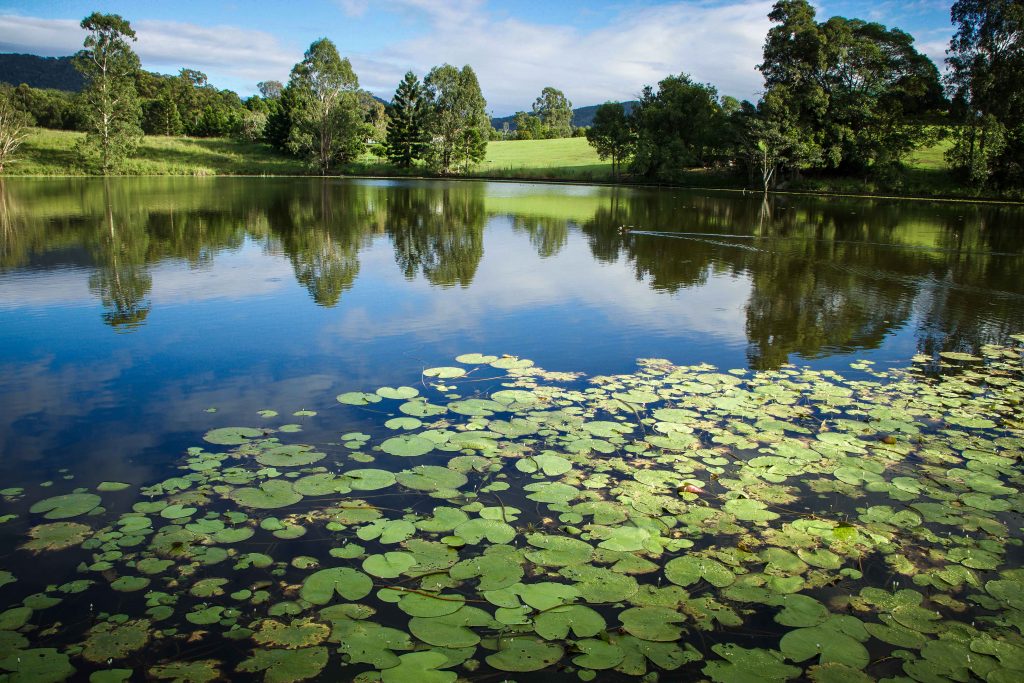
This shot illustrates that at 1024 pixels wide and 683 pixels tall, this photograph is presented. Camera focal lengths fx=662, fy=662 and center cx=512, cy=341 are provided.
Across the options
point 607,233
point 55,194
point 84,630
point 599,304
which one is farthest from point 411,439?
point 55,194

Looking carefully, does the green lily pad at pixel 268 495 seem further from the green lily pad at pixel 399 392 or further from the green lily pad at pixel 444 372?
the green lily pad at pixel 444 372

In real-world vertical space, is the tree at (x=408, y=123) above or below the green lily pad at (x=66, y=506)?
above

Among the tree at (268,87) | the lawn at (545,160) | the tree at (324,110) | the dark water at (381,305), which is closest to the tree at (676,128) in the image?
the lawn at (545,160)

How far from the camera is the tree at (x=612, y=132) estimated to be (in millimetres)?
57656

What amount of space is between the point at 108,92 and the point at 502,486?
55637 millimetres

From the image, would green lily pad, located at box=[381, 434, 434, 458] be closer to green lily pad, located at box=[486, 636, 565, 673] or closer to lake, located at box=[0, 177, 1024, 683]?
lake, located at box=[0, 177, 1024, 683]

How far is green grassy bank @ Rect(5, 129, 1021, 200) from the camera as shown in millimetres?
45688

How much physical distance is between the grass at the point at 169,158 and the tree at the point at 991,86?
171 feet

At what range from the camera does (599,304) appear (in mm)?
11062

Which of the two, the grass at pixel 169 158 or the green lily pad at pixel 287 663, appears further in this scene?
the grass at pixel 169 158

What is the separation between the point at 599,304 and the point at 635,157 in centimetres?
4778

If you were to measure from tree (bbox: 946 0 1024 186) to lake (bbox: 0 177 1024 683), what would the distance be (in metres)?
40.5

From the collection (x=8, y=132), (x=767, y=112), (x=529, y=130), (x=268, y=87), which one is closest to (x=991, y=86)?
(x=767, y=112)

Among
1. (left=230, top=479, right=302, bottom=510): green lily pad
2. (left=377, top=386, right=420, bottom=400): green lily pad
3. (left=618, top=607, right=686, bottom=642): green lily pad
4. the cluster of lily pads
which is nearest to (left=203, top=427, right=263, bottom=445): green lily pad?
the cluster of lily pads
